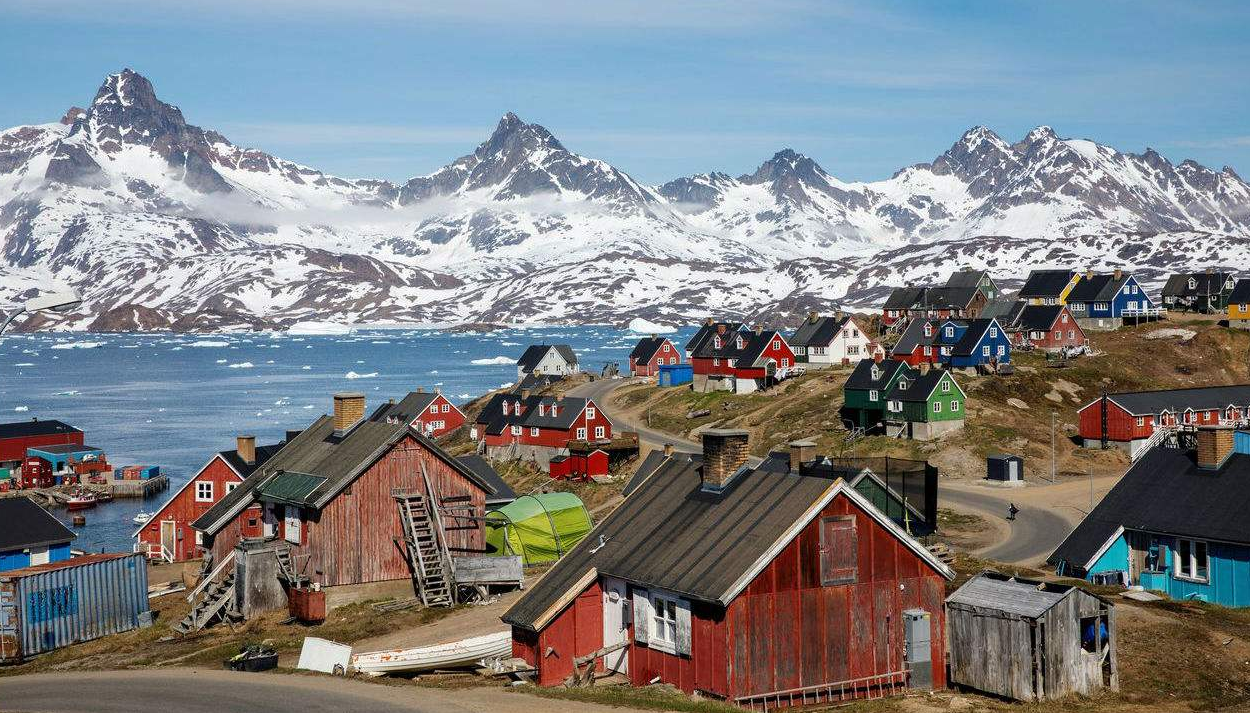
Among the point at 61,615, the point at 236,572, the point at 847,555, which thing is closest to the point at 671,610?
the point at 847,555

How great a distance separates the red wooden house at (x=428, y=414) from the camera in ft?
335

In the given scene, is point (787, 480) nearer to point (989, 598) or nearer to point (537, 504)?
point (989, 598)

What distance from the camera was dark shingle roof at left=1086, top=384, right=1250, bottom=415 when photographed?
263 feet

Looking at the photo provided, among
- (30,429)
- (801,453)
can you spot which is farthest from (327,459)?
(30,429)

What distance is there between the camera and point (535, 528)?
48.5 m

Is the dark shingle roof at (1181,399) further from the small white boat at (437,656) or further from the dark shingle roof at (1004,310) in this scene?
the small white boat at (437,656)

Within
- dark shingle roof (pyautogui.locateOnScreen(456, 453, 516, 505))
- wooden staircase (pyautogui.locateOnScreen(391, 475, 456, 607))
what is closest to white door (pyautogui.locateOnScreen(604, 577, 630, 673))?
wooden staircase (pyautogui.locateOnScreen(391, 475, 456, 607))

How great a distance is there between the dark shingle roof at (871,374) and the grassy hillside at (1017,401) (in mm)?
3368

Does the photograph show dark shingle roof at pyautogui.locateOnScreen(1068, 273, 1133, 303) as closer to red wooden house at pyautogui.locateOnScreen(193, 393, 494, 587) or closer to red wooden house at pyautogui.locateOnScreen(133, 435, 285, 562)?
red wooden house at pyautogui.locateOnScreen(133, 435, 285, 562)

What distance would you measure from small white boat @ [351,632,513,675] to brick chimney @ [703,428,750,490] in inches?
272

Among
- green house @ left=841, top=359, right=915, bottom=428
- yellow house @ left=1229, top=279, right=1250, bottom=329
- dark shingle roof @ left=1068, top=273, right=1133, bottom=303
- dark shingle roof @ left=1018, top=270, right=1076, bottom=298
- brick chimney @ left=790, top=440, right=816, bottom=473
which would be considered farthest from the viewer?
dark shingle roof @ left=1018, top=270, right=1076, bottom=298

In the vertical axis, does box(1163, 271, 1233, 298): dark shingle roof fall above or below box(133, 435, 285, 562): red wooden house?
above

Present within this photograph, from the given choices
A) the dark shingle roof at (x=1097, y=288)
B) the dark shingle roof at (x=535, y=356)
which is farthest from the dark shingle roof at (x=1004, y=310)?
the dark shingle roof at (x=535, y=356)

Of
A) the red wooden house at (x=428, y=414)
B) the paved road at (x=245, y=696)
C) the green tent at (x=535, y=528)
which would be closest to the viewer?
the paved road at (x=245, y=696)
